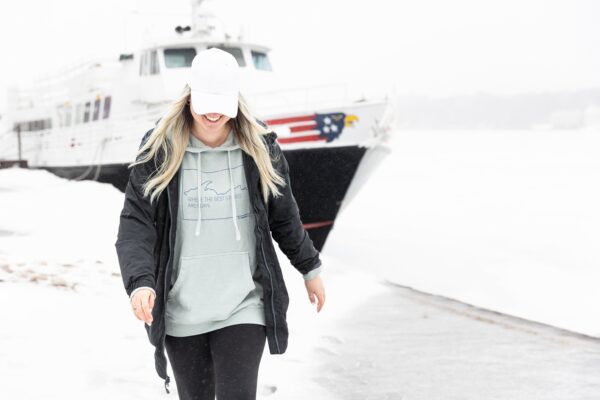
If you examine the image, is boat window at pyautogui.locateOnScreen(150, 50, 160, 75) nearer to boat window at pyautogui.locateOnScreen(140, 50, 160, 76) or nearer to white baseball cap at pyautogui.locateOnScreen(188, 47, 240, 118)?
boat window at pyautogui.locateOnScreen(140, 50, 160, 76)

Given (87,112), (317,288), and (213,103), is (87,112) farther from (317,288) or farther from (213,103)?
(213,103)

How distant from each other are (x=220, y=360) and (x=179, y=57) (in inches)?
422

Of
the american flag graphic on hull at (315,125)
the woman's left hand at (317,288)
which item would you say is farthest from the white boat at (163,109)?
the woman's left hand at (317,288)

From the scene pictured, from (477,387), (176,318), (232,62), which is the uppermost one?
(232,62)

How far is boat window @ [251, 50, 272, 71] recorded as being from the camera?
12734mm

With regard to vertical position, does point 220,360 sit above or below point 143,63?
above

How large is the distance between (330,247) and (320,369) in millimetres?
7885

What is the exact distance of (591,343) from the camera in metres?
4.75

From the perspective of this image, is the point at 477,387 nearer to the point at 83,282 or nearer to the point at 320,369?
the point at 320,369

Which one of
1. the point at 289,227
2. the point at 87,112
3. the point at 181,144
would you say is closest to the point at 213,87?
the point at 181,144

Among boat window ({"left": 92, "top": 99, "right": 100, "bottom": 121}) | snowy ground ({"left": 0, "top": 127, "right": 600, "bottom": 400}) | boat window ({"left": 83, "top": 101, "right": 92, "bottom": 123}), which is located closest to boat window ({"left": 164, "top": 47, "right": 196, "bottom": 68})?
snowy ground ({"left": 0, "top": 127, "right": 600, "bottom": 400})

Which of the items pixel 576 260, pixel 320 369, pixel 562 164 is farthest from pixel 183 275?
pixel 562 164

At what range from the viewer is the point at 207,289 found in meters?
2.17

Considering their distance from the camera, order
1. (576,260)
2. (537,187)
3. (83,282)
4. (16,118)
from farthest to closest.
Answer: (537,187), (16,118), (576,260), (83,282)
